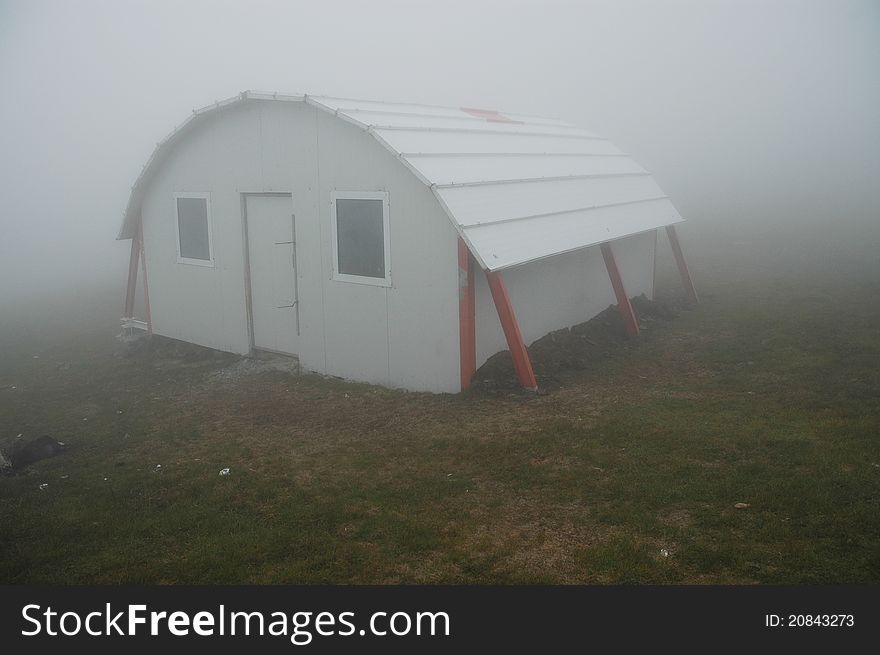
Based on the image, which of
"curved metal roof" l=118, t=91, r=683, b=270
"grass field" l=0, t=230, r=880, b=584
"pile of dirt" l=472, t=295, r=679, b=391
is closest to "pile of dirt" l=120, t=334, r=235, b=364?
"grass field" l=0, t=230, r=880, b=584

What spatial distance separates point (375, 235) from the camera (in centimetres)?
1026

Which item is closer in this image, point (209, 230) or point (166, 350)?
point (209, 230)

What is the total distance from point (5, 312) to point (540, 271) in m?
16.8

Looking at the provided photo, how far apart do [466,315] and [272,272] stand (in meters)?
3.92

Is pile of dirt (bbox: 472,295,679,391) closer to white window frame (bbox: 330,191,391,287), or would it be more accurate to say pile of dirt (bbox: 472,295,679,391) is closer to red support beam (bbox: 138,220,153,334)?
white window frame (bbox: 330,191,391,287)

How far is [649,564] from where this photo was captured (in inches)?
210

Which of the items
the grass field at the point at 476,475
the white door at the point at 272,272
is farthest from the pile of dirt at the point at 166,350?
the white door at the point at 272,272

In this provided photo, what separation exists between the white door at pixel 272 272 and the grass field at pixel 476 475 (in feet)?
2.60

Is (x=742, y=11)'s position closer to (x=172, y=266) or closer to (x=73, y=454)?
(x=172, y=266)

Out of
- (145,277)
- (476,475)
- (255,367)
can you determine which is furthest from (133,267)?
(476,475)

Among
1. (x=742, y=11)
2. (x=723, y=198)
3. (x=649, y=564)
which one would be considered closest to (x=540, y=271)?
(x=649, y=564)

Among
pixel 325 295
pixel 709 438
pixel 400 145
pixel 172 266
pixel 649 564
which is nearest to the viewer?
pixel 649 564

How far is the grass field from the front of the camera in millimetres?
5566

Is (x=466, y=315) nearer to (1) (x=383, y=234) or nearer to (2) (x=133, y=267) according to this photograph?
(1) (x=383, y=234)
